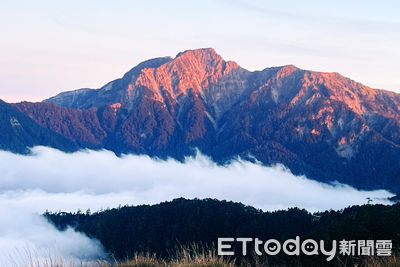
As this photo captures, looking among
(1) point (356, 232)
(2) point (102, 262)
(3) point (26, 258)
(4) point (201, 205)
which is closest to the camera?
(3) point (26, 258)

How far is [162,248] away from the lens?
17725 cm

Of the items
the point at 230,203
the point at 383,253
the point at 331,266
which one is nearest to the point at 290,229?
the point at 230,203

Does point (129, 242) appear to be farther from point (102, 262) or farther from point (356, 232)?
point (102, 262)

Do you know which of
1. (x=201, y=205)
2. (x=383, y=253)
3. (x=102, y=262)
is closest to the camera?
(x=102, y=262)

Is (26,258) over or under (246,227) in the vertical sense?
over

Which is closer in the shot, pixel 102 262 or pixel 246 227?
pixel 102 262

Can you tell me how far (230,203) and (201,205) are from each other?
12.1 meters

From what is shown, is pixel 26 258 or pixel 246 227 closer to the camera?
pixel 26 258

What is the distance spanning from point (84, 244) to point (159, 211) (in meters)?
31.9

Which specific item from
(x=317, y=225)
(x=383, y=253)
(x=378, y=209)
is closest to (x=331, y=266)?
(x=383, y=253)

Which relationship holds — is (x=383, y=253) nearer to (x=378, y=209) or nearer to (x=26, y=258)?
(x=26, y=258)

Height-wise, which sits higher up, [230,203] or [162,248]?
[230,203]

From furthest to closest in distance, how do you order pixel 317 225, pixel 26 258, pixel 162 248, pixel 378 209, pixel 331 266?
pixel 162 248, pixel 317 225, pixel 378 209, pixel 331 266, pixel 26 258

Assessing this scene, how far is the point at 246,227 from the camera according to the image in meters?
164
